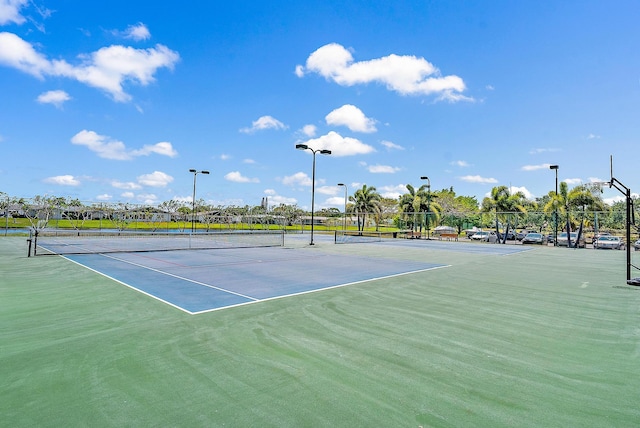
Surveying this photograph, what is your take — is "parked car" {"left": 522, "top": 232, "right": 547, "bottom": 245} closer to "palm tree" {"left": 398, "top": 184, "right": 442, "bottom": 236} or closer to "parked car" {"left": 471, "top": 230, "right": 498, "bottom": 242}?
"parked car" {"left": 471, "top": 230, "right": 498, "bottom": 242}

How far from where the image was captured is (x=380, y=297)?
8.41 m

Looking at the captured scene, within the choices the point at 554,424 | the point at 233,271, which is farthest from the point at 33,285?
the point at 554,424

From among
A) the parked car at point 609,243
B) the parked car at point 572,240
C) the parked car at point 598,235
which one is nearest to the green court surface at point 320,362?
the parked car at point 609,243

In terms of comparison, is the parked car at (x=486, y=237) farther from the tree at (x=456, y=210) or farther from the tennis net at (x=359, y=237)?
the tennis net at (x=359, y=237)

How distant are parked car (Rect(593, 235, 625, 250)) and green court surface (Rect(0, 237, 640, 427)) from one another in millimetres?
26983

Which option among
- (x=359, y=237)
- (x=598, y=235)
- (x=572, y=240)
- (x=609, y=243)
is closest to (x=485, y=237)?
(x=572, y=240)

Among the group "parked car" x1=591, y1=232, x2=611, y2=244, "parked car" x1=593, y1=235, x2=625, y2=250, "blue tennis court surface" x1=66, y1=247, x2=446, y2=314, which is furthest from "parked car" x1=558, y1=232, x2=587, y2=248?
"blue tennis court surface" x1=66, y1=247, x2=446, y2=314

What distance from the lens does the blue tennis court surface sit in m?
8.20

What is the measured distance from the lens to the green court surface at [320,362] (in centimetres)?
327

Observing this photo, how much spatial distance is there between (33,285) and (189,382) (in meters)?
8.01

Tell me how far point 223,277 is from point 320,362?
727 cm

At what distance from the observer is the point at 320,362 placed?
443 centimetres

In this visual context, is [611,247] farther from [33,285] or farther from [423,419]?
[33,285]

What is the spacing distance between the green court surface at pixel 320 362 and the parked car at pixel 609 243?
2698cm
